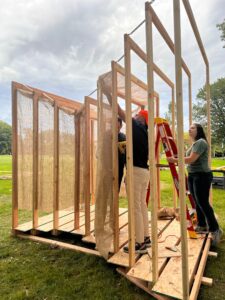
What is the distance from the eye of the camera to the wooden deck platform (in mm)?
1981

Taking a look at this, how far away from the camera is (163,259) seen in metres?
2.45

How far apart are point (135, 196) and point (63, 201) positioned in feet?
5.47

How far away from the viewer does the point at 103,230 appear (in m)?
2.62

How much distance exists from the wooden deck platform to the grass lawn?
132 millimetres

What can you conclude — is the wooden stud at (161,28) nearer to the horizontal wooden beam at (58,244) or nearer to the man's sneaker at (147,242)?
the man's sneaker at (147,242)

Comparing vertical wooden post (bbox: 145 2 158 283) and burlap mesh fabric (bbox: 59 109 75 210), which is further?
burlap mesh fabric (bbox: 59 109 75 210)

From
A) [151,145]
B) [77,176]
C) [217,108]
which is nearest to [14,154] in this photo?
[77,176]

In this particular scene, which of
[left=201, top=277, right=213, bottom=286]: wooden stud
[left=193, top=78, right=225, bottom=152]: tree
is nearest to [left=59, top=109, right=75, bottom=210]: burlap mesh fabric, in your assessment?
[left=201, top=277, right=213, bottom=286]: wooden stud

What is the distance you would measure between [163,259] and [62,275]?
3.94 ft

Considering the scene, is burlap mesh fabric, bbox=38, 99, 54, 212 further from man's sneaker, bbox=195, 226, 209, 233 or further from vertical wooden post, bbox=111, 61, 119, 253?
man's sneaker, bbox=195, 226, 209, 233

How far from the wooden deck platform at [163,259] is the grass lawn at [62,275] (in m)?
0.13

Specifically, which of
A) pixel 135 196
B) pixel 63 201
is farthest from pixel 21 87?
pixel 135 196

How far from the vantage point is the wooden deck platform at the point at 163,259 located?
1.98 meters

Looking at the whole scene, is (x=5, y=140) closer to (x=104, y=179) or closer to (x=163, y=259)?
(x=104, y=179)
